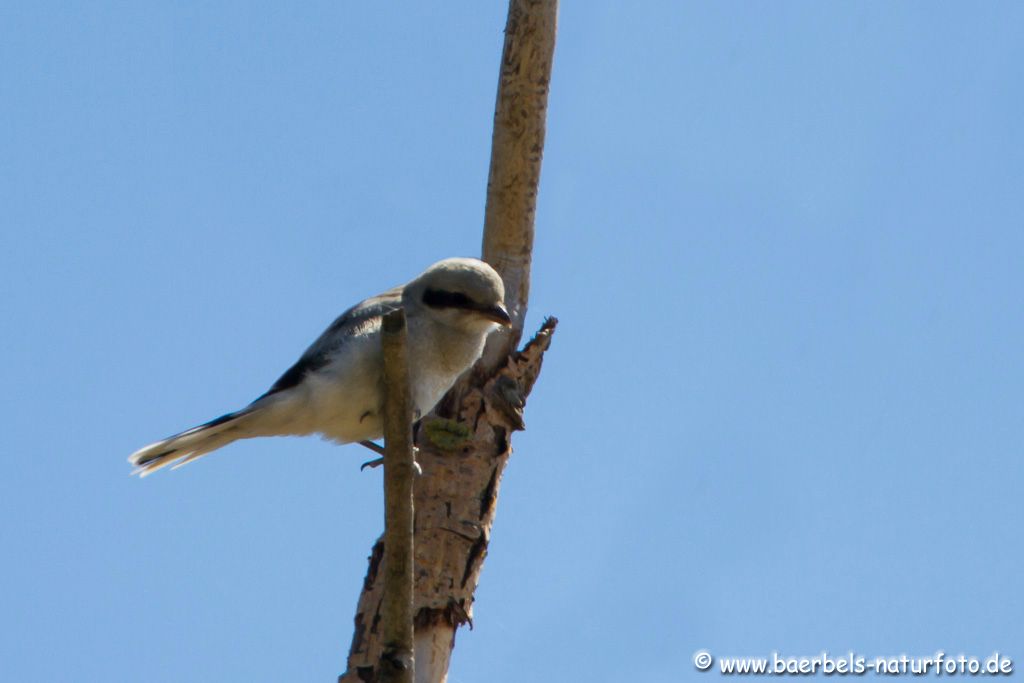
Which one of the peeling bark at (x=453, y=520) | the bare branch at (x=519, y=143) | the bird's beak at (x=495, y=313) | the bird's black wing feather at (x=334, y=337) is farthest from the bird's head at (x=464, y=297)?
the bare branch at (x=519, y=143)

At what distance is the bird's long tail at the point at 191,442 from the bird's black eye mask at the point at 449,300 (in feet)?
3.44

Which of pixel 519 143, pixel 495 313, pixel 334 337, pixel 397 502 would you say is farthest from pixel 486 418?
pixel 397 502

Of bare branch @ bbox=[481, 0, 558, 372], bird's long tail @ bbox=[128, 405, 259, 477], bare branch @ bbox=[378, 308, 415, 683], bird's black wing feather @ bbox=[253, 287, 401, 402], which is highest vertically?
bare branch @ bbox=[481, 0, 558, 372]

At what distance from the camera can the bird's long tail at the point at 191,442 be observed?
6.39 meters

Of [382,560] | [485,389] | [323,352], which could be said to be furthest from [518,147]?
[382,560]

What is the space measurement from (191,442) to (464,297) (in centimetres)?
157

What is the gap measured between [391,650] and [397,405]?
38.6 inches

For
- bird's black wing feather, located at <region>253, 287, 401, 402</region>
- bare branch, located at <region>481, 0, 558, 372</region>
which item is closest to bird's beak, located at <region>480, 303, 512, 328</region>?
bird's black wing feather, located at <region>253, 287, 401, 402</region>

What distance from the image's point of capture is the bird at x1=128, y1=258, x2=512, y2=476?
20.7ft

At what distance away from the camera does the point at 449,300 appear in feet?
21.3

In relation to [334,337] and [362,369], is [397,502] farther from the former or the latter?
[334,337]

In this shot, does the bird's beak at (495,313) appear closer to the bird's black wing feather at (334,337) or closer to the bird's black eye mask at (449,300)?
the bird's black eye mask at (449,300)

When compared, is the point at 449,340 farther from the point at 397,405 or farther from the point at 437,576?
the point at 397,405

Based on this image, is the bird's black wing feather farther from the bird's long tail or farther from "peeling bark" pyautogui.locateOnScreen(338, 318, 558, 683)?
"peeling bark" pyautogui.locateOnScreen(338, 318, 558, 683)
